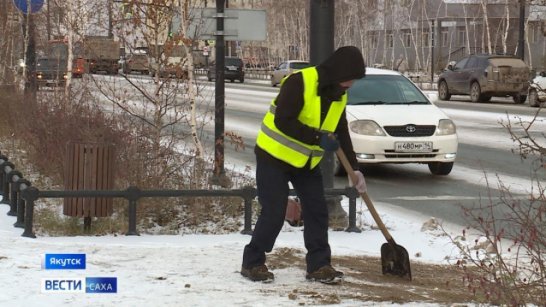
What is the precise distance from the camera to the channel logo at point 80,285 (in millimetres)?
5566

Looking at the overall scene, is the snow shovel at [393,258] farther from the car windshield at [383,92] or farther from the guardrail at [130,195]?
the car windshield at [383,92]

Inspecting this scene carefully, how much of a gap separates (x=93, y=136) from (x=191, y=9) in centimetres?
184

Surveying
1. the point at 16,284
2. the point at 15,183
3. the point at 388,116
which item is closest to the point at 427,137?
the point at 388,116

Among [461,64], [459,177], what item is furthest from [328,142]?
[461,64]

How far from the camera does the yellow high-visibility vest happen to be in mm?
5664

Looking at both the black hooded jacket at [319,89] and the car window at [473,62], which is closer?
the black hooded jacket at [319,89]

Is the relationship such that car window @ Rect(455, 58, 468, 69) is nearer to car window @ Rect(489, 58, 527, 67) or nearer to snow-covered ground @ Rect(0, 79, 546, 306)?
car window @ Rect(489, 58, 527, 67)

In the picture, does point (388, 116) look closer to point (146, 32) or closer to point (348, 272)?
point (146, 32)

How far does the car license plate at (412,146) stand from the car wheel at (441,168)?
2.08 ft

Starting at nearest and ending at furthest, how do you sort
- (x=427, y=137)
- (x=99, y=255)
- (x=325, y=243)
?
(x=325, y=243)
(x=99, y=255)
(x=427, y=137)

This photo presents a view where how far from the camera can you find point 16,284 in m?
5.71

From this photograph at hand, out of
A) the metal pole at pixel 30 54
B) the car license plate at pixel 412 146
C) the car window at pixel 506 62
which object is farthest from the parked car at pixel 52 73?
the car window at pixel 506 62

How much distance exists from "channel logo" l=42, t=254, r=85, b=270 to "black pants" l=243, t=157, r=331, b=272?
1259 millimetres

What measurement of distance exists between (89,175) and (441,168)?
6.46 metres
